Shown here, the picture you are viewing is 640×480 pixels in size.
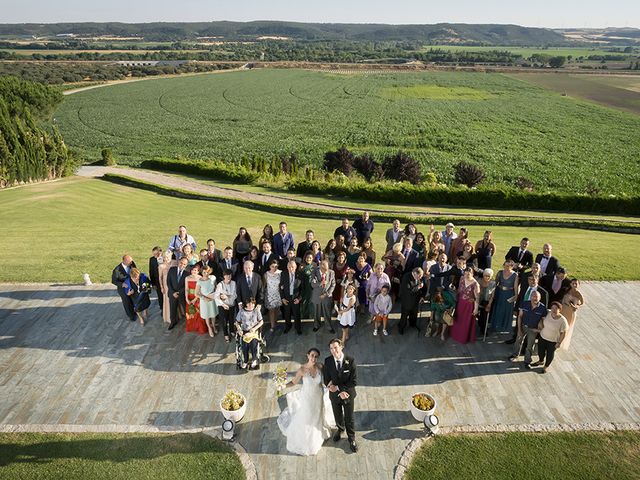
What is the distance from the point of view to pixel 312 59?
185625 millimetres

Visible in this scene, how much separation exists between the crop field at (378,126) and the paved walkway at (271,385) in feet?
88.2

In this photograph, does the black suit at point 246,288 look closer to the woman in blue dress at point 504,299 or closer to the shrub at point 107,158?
the woman in blue dress at point 504,299

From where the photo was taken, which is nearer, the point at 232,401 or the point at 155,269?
the point at 232,401

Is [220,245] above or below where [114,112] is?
above

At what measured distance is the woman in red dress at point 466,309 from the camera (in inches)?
386

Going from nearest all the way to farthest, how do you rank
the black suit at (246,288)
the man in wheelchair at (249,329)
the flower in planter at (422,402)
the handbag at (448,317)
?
the flower in planter at (422,402)
the man in wheelchair at (249,329)
the black suit at (246,288)
the handbag at (448,317)

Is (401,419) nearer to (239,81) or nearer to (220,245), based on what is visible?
(220,245)

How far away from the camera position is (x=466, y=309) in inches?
397

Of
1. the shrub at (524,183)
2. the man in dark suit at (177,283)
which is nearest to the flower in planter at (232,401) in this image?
the man in dark suit at (177,283)

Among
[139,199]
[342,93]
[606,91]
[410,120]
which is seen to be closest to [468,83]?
[606,91]

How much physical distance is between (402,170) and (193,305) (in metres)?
27.7

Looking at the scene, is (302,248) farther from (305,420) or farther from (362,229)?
(305,420)

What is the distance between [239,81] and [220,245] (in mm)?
109835

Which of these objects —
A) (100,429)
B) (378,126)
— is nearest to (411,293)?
(100,429)
